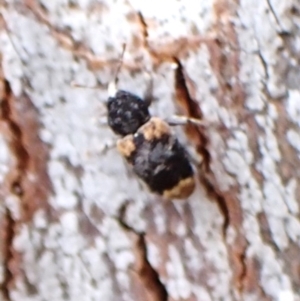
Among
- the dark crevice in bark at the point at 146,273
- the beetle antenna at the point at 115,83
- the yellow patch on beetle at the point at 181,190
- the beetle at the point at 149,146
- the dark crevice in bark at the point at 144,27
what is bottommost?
the dark crevice in bark at the point at 146,273

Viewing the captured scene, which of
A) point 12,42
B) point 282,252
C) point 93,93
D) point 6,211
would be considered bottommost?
point 282,252

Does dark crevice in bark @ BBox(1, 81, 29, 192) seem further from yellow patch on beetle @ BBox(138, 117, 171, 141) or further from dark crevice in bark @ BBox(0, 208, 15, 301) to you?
yellow patch on beetle @ BBox(138, 117, 171, 141)

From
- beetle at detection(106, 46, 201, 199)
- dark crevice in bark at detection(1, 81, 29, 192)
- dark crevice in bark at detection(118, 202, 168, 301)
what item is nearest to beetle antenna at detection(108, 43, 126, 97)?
beetle at detection(106, 46, 201, 199)

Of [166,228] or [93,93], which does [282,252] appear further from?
[93,93]

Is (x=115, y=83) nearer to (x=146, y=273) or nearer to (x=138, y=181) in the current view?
(x=138, y=181)

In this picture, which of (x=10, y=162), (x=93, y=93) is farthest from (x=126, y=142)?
(x=10, y=162)

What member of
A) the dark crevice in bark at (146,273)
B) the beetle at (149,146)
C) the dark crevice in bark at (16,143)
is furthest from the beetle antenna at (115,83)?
the dark crevice in bark at (146,273)

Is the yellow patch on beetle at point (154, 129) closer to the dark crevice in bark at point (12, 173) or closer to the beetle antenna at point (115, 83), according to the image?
the beetle antenna at point (115, 83)
